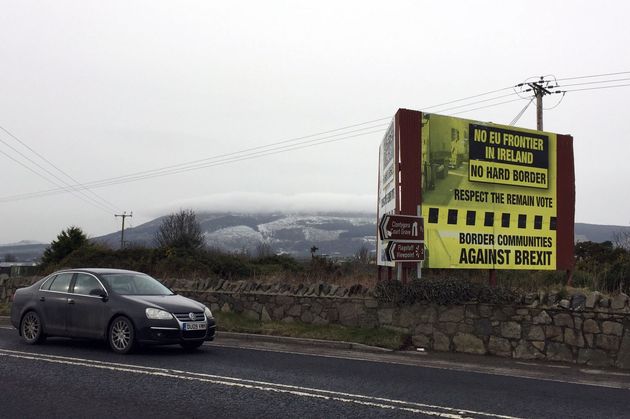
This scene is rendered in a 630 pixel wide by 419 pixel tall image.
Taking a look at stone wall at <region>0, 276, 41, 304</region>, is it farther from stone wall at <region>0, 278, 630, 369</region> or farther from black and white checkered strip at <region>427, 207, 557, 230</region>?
black and white checkered strip at <region>427, 207, 557, 230</region>

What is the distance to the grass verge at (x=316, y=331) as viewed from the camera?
12.9 m

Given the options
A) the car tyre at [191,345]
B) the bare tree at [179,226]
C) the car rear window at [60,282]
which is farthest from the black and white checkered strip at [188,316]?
the bare tree at [179,226]

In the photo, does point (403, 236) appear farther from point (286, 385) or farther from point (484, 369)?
point (286, 385)

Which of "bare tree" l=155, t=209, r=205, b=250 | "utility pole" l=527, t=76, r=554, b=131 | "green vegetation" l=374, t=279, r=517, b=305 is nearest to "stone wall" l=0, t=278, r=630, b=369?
"green vegetation" l=374, t=279, r=517, b=305

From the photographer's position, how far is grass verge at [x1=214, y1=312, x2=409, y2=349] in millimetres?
12914

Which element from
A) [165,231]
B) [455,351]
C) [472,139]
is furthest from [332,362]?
[165,231]

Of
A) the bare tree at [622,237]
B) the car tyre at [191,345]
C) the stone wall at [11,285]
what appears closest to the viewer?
the car tyre at [191,345]

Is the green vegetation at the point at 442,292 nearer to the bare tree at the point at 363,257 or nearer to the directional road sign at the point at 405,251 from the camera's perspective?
the directional road sign at the point at 405,251

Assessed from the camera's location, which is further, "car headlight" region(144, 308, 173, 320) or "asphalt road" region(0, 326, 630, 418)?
"car headlight" region(144, 308, 173, 320)

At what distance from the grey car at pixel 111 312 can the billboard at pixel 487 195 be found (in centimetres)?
683

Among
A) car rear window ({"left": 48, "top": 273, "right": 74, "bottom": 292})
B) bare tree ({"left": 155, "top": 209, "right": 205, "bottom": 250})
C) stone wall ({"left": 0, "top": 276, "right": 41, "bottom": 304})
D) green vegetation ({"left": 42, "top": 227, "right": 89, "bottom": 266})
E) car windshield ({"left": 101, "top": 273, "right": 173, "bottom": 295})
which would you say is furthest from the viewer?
bare tree ({"left": 155, "top": 209, "right": 205, "bottom": 250})

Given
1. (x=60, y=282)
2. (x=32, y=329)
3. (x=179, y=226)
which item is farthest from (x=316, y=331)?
(x=179, y=226)

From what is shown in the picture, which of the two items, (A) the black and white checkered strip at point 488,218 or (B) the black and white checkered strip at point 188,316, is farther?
(A) the black and white checkered strip at point 488,218

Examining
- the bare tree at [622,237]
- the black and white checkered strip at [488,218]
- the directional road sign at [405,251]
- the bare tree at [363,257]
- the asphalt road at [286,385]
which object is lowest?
the asphalt road at [286,385]
